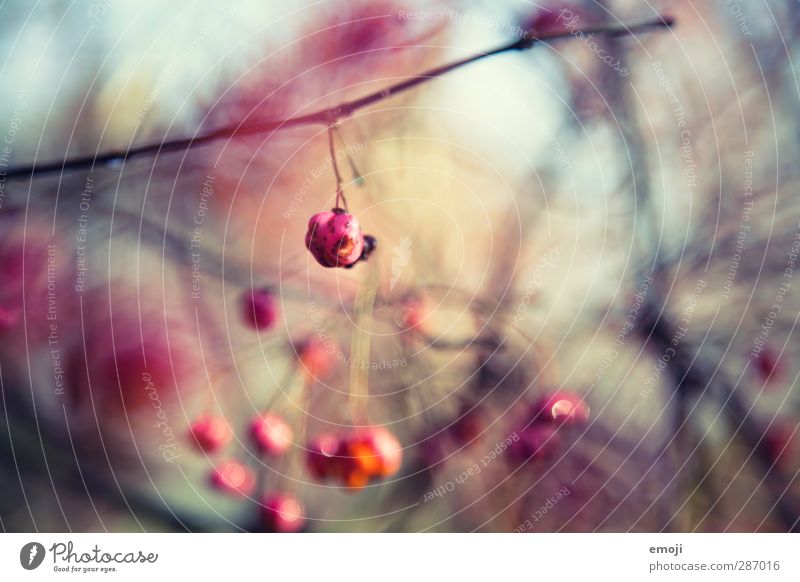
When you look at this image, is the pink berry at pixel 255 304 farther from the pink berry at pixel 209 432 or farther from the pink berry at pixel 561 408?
the pink berry at pixel 561 408

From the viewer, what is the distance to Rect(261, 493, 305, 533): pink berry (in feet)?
1.72

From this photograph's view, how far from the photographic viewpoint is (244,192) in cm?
51

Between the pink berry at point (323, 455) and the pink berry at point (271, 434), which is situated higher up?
the pink berry at point (271, 434)

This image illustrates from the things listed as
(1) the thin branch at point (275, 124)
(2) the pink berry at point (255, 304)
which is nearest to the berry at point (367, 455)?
(2) the pink berry at point (255, 304)

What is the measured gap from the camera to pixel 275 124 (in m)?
0.51

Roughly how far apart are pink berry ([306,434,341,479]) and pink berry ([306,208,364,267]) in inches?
5.5

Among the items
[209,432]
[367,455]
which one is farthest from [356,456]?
[209,432]

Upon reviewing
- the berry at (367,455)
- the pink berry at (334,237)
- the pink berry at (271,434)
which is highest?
the pink berry at (334,237)

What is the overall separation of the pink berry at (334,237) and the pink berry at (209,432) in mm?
148

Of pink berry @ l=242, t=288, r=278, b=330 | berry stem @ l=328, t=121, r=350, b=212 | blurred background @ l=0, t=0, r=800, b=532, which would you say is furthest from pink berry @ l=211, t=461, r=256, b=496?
berry stem @ l=328, t=121, r=350, b=212

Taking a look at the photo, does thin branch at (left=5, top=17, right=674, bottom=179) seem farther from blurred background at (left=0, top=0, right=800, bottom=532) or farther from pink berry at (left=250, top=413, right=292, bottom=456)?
pink berry at (left=250, top=413, right=292, bottom=456)
